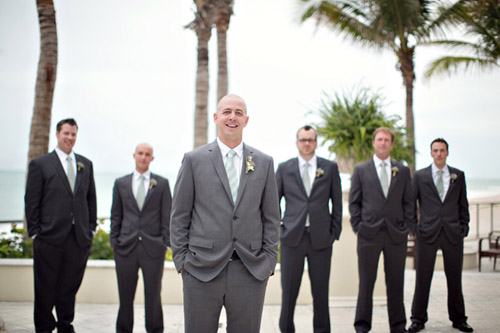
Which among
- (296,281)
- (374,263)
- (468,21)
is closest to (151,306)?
(296,281)

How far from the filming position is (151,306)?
4996 millimetres

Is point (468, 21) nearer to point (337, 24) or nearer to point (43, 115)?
point (337, 24)

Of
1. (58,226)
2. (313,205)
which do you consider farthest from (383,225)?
(58,226)

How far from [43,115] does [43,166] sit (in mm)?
3872

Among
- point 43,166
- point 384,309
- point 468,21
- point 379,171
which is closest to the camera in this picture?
point 43,166

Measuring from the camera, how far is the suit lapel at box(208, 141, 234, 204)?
10.0 ft

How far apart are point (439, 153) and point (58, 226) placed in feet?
13.5

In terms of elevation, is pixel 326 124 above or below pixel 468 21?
below

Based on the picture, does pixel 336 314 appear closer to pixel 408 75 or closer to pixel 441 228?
pixel 441 228

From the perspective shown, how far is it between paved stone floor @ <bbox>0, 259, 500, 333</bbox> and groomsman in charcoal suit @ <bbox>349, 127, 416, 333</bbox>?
478 millimetres

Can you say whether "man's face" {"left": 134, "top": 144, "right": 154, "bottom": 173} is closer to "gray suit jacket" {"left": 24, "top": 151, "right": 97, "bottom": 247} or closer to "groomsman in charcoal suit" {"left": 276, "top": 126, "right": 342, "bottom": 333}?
"gray suit jacket" {"left": 24, "top": 151, "right": 97, "bottom": 247}

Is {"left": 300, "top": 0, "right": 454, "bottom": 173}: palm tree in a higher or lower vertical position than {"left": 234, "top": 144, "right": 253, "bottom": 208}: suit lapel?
higher

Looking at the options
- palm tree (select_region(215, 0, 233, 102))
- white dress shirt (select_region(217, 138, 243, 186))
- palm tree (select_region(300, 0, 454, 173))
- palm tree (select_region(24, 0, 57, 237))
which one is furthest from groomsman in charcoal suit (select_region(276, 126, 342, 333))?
palm tree (select_region(300, 0, 454, 173))

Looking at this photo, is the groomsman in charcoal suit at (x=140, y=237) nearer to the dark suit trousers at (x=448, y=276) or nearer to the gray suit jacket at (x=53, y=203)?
the gray suit jacket at (x=53, y=203)
